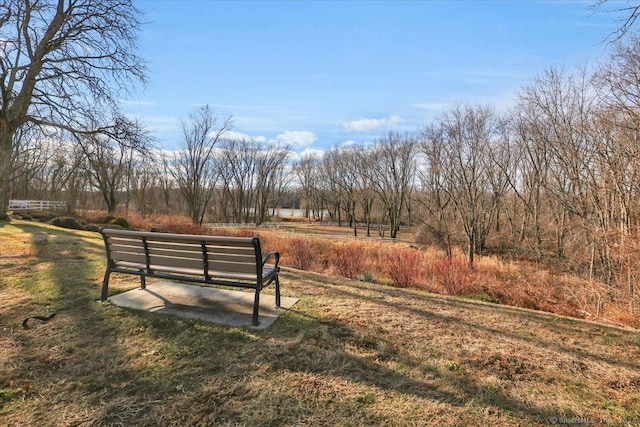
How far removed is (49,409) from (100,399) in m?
0.29

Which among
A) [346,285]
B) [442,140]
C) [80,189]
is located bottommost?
[346,285]

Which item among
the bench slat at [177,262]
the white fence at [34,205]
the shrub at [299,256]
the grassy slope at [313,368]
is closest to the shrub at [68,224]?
the shrub at [299,256]

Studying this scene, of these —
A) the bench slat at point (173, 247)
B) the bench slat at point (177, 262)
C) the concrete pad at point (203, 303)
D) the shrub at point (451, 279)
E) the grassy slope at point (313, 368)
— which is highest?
the bench slat at point (173, 247)

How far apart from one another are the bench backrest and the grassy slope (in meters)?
0.61

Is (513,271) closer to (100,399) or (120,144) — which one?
(100,399)

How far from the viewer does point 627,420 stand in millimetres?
2191

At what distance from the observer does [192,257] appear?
12.6 feet

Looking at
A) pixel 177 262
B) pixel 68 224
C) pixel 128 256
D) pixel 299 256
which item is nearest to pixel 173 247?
pixel 177 262

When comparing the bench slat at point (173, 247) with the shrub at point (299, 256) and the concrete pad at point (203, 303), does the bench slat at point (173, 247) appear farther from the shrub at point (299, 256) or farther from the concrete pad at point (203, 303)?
the shrub at point (299, 256)

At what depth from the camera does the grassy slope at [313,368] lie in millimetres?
2195

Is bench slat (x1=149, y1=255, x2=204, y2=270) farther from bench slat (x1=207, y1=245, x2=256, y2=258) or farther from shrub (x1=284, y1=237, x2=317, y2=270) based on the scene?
shrub (x1=284, y1=237, x2=317, y2=270)

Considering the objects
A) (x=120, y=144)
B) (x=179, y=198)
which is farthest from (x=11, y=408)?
(x=179, y=198)

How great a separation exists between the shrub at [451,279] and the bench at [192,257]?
623 centimetres

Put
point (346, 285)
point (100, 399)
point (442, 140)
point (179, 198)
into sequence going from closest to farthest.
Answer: point (100, 399) < point (346, 285) < point (442, 140) < point (179, 198)
